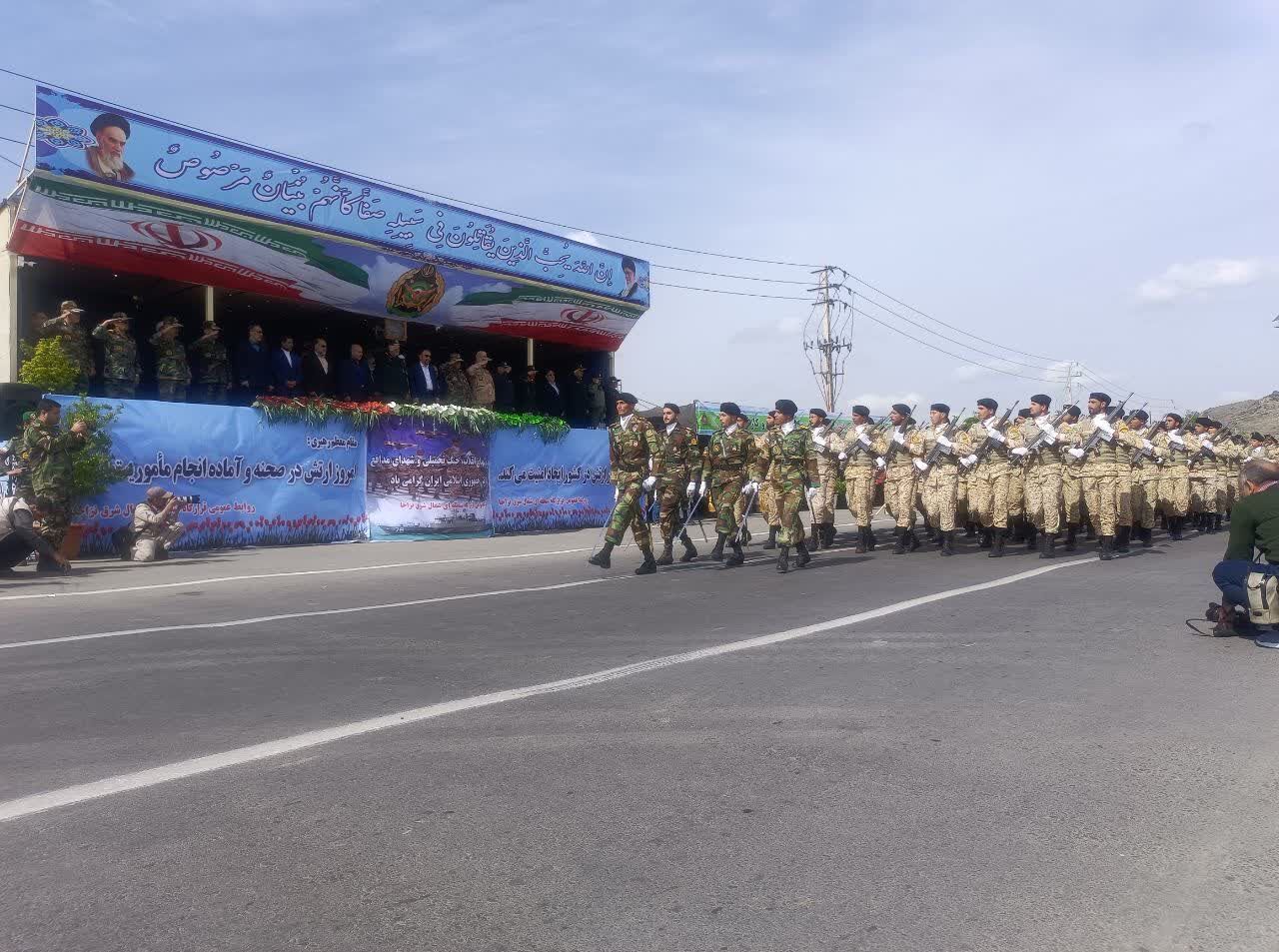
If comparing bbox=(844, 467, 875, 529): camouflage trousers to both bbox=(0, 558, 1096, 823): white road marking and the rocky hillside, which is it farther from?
the rocky hillside

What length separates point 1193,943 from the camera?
2914 mm

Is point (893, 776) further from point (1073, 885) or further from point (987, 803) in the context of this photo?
point (1073, 885)

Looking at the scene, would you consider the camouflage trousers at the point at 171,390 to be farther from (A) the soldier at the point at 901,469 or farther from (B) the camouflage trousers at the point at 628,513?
(A) the soldier at the point at 901,469

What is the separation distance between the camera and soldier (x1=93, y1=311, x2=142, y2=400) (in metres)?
14.9

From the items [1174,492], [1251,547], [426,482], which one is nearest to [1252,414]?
[1174,492]

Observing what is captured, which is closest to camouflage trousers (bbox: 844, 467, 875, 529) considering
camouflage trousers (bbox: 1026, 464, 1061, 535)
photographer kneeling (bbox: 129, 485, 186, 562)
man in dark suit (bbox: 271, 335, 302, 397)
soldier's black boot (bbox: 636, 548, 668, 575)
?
camouflage trousers (bbox: 1026, 464, 1061, 535)

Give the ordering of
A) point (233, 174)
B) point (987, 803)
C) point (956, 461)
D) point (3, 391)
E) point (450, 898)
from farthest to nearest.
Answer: point (233, 174) < point (956, 461) < point (3, 391) < point (987, 803) < point (450, 898)

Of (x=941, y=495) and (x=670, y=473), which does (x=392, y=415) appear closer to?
(x=670, y=473)

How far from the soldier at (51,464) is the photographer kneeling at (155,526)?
89cm

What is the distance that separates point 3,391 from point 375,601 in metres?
6.51

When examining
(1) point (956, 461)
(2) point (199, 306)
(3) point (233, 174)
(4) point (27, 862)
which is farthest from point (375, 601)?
(2) point (199, 306)

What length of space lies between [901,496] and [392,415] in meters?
7.72

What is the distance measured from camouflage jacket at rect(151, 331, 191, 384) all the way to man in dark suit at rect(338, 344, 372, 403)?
10.2 ft

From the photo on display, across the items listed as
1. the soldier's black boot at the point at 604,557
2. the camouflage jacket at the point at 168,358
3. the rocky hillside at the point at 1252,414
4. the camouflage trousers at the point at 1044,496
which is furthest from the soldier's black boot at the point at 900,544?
the rocky hillside at the point at 1252,414
